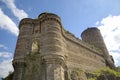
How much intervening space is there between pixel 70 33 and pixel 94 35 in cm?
1533

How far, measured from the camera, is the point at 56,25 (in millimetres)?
18828

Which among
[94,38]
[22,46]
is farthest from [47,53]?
[94,38]

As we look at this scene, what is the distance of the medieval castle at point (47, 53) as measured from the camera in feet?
52.0

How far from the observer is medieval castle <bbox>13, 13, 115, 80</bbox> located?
15837 millimetres

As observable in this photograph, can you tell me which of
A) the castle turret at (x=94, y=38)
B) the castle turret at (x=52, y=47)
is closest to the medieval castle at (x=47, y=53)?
the castle turret at (x=52, y=47)

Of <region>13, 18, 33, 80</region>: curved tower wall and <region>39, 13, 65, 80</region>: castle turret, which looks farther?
<region>13, 18, 33, 80</region>: curved tower wall

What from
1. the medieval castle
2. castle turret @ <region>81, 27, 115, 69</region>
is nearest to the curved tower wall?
the medieval castle

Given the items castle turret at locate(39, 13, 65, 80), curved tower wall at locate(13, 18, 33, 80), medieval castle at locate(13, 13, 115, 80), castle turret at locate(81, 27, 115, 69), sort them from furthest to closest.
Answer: castle turret at locate(81, 27, 115, 69)
curved tower wall at locate(13, 18, 33, 80)
medieval castle at locate(13, 13, 115, 80)
castle turret at locate(39, 13, 65, 80)

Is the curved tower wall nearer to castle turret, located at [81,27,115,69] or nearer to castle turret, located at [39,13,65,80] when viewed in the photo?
castle turret, located at [39,13,65,80]

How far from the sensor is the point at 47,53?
16.4 metres

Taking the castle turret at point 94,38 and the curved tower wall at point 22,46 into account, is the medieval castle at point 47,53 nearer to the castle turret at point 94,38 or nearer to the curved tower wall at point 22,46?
the curved tower wall at point 22,46

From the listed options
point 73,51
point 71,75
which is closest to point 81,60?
point 73,51

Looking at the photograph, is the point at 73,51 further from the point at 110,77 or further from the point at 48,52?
the point at 110,77

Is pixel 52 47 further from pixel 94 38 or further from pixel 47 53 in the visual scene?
pixel 94 38
